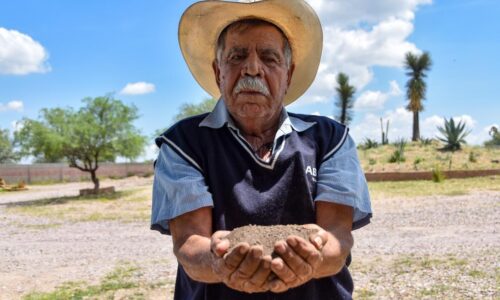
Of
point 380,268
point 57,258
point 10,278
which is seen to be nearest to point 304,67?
point 380,268

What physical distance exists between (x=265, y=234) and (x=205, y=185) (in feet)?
1.12

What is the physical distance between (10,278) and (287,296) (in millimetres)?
6529

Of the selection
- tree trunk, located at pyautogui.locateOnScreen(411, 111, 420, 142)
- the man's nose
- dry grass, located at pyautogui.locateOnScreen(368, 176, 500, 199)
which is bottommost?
dry grass, located at pyautogui.locateOnScreen(368, 176, 500, 199)

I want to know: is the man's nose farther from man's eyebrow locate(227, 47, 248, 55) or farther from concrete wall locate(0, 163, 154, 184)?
concrete wall locate(0, 163, 154, 184)

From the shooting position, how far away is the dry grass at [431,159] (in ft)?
76.4

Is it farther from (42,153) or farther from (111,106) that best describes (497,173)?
(42,153)

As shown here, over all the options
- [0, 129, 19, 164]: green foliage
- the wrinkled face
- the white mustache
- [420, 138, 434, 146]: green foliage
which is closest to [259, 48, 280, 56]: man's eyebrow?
the wrinkled face

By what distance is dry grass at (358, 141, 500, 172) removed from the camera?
76.4 feet

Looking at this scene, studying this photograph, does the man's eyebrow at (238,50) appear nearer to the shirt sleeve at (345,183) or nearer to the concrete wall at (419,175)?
the shirt sleeve at (345,183)

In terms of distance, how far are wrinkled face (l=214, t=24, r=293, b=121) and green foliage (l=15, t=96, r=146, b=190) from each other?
77.1 ft

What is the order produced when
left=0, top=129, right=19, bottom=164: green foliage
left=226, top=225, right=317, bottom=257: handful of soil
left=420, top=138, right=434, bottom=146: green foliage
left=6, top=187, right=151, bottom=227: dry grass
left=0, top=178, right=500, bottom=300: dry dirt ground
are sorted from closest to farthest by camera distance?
left=226, top=225, right=317, bottom=257: handful of soil, left=0, top=178, right=500, bottom=300: dry dirt ground, left=6, top=187, right=151, bottom=227: dry grass, left=420, top=138, right=434, bottom=146: green foliage, left=0, top=129, right=19, bottom=164: green foliage

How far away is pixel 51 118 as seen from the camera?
82.6 ft

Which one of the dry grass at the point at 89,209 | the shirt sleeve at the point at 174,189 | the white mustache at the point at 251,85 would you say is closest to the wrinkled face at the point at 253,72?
the white mustache at the point at 251,85

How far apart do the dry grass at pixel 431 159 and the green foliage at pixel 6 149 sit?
45646 millimetres
